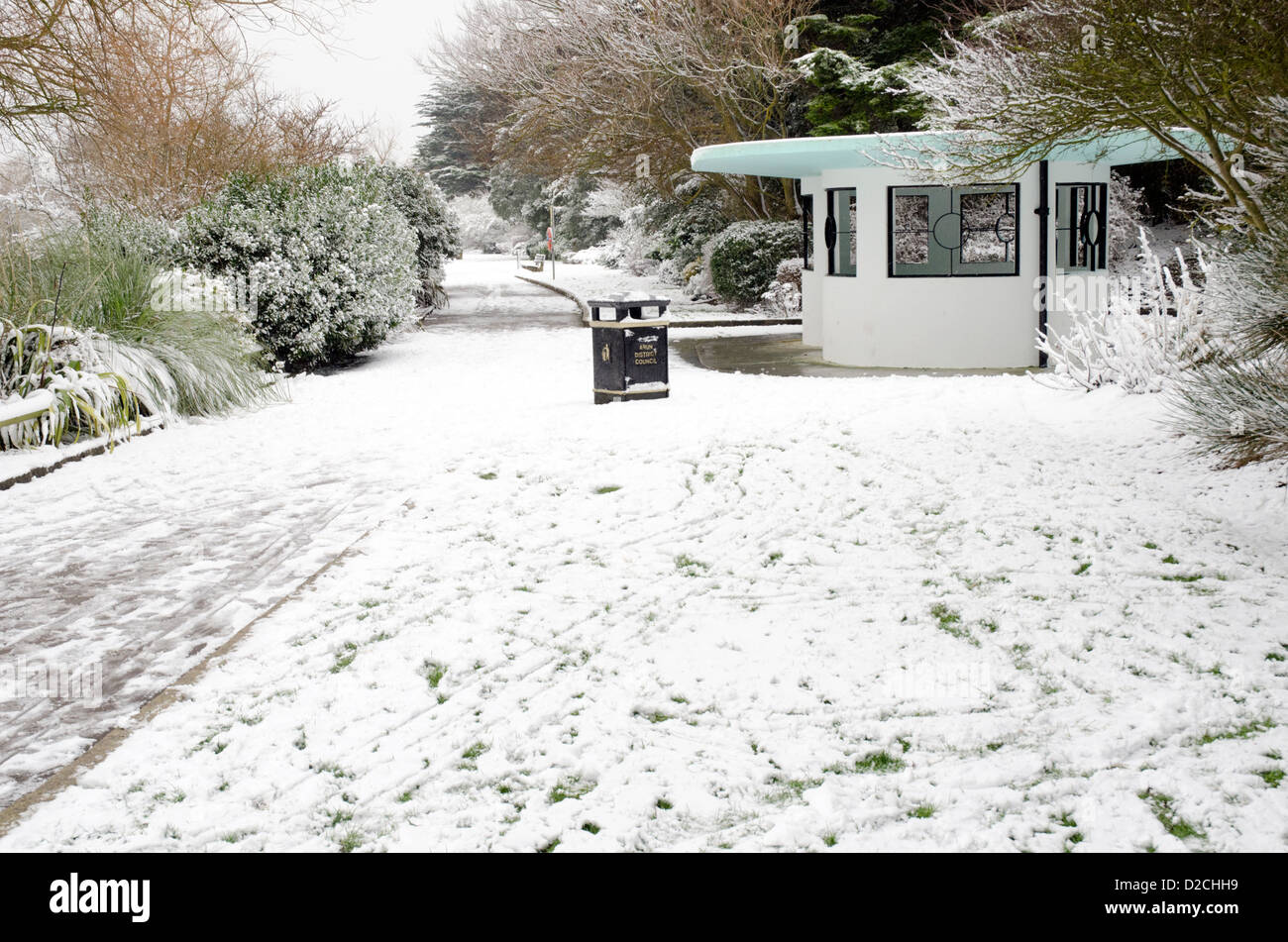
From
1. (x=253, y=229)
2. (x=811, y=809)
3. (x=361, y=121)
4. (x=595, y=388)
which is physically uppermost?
(x=361, y=121)

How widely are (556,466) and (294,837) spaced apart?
4956 mm

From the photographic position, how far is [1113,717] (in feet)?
12.7

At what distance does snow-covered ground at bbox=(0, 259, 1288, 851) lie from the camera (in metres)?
3.32

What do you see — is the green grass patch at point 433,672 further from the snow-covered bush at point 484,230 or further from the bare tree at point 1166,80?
the snow-covered bush at point 484,230

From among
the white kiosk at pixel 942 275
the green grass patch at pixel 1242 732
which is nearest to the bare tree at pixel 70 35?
the white kiosk at pixel 942 275

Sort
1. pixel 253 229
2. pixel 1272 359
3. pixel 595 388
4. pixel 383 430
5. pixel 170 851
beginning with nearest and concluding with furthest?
pixel 170 851 < pixel 1272 359 < pixel 383 430 < pixel 595 388 < pixel 253 229

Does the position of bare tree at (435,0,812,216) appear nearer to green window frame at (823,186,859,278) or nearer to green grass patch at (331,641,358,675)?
green window frame at (823,186,859,278)

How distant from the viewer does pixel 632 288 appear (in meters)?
29.2

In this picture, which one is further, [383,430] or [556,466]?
[383,430]

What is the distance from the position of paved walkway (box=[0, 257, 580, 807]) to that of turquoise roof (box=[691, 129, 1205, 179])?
17.5 ft

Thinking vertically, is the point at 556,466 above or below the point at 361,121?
below

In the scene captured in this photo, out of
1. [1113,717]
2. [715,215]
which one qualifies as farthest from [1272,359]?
[715,215]

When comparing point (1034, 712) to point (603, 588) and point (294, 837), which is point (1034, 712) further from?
point (294, 837)

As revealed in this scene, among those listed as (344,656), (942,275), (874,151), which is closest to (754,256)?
(942,275)
